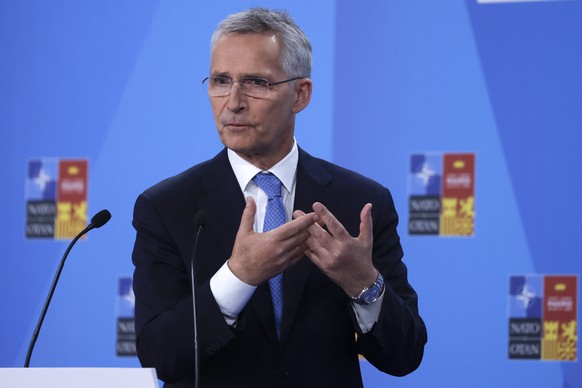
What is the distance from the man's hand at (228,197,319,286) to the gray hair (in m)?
0.62

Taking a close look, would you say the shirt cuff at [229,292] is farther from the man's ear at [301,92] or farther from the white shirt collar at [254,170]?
the man's ear at [301,92]

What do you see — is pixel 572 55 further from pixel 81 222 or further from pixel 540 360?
pixel 81 222

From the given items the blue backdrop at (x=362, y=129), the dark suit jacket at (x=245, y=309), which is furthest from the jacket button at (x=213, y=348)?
the blue backdrop at (x=362, y=129)

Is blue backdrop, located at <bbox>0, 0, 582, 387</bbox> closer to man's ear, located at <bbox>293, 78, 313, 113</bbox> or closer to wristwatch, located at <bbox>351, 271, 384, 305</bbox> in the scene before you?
man's ear, located at <bbox>293, 78, 313, 113</bbox>

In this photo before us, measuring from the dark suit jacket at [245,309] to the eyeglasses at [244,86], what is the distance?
235mm

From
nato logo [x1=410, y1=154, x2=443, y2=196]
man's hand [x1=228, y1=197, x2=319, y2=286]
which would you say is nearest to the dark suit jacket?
man's hand [x1=228, y1=197, x2=319, y2=286]

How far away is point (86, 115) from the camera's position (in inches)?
181

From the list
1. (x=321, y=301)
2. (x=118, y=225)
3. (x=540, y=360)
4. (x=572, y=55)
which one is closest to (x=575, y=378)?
(x=540, y=360)

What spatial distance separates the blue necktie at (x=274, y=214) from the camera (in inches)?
109

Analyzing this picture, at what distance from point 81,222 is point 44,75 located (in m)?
0.75

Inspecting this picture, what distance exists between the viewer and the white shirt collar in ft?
9.56

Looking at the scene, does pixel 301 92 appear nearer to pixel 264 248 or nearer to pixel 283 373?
pixel 264 248

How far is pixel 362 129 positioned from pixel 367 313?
183 centimetres


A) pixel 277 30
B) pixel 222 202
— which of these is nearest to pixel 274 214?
pixel 222 202
